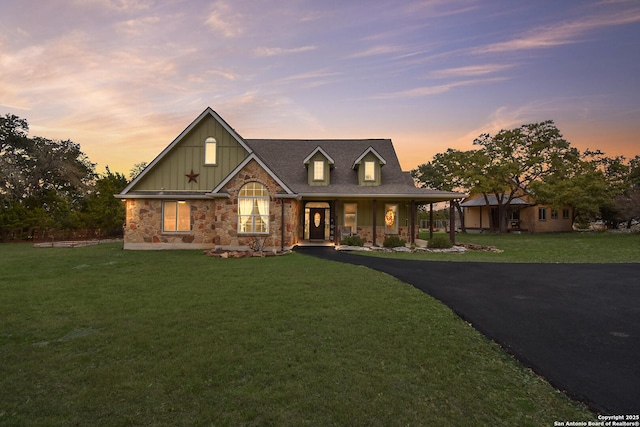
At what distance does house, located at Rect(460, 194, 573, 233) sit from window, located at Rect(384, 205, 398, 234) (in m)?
21.1

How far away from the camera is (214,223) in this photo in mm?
18094

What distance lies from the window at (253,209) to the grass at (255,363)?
9371 millimetres

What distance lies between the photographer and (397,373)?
12.0 ft

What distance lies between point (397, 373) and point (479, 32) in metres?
17.0

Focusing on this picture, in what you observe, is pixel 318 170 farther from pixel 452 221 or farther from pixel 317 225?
pixel 452 221

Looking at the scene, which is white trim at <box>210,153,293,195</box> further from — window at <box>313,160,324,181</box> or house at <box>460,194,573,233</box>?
house at <box>460,194,573,233</box>

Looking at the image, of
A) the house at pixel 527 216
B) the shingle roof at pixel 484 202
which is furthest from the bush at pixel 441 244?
the shingle roof at pixel 484 202

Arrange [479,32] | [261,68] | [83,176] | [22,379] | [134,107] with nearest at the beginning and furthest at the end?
[22,379] → [479,32] → [261,68] → [134,107] → [83,176]

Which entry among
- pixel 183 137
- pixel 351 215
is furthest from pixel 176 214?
pixel 351 215

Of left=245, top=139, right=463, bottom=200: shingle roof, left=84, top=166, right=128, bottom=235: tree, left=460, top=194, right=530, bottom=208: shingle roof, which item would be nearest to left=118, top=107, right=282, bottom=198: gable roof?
left=245, top=139, right=463, bottom=200: shingle roof

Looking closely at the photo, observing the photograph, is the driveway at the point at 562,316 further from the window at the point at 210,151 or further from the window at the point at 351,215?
the window at the point at 210,151

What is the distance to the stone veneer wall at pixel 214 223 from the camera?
1670cm

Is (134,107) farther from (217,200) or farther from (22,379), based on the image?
(22,379)

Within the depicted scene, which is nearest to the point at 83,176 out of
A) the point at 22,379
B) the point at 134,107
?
the point at 134,107
